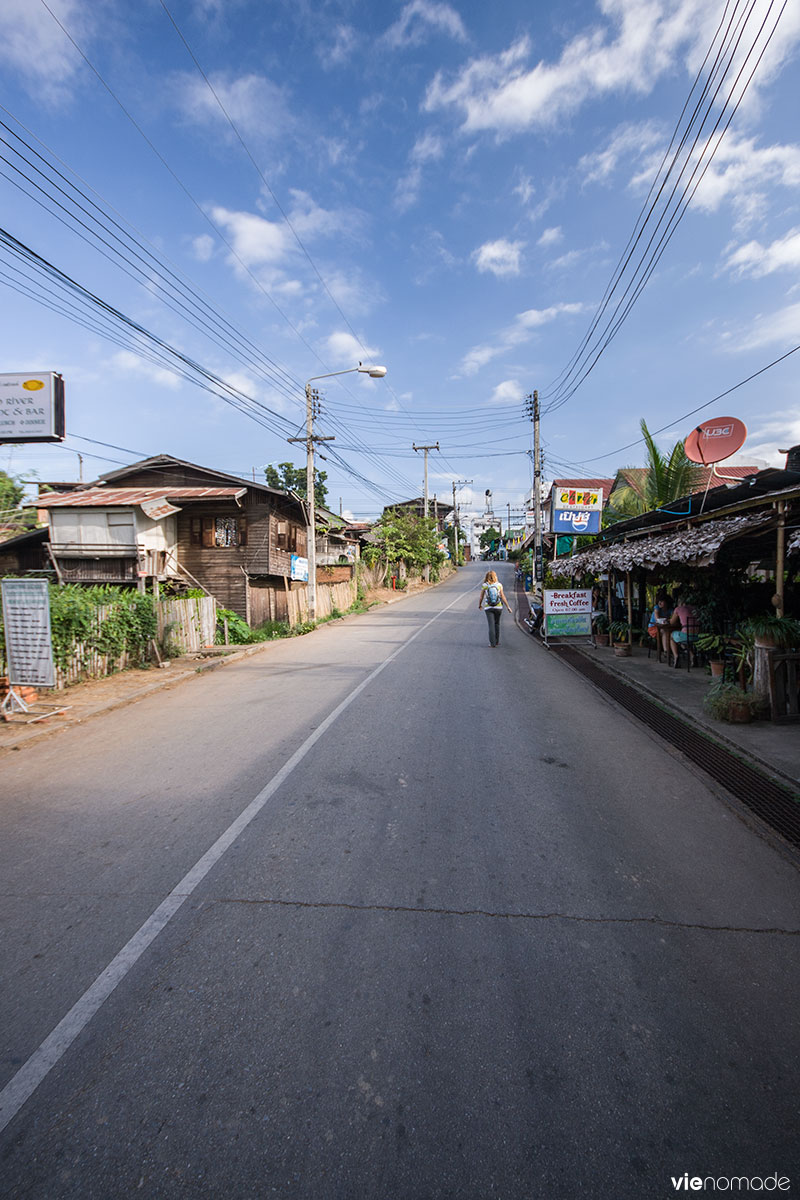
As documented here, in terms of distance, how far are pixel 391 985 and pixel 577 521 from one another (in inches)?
697

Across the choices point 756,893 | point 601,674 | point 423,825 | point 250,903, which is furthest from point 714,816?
point 601,674

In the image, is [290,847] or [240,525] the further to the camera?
[240,525]

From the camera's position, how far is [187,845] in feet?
12.7

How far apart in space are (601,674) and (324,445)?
15.5m

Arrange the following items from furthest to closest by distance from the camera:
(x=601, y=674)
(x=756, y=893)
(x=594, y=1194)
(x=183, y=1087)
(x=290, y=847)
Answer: (x=601, y=674), (x=290, y=847), (x=756, y=893), (x=183, y=1087), (x=594, y=1194)

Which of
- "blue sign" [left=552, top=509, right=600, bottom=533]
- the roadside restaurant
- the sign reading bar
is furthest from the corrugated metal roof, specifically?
the roadside restaurant

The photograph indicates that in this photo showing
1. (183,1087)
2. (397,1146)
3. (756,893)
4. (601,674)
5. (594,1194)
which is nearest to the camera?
(594,1194)

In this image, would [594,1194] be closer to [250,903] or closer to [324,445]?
[250,903]

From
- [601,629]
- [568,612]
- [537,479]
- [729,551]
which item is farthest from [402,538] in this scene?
[729,551]

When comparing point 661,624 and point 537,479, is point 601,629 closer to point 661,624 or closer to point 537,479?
point 661,624

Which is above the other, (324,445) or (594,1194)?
(324,445)

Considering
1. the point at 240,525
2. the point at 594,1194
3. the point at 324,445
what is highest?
the point at 324,445

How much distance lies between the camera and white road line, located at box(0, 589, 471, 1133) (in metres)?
2.07

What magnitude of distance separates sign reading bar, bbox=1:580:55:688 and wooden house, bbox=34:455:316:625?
29.7 feet
